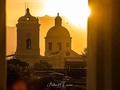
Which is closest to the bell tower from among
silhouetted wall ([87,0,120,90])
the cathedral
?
the cathedral

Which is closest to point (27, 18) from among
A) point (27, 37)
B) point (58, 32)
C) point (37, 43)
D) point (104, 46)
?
point (27, 37)

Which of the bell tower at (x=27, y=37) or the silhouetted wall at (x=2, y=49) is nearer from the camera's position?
the silhouetted wall at (x=2, y=49)

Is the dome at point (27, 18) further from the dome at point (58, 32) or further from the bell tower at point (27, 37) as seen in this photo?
the dome at point (58, 32)

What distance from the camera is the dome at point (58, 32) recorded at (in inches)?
1230

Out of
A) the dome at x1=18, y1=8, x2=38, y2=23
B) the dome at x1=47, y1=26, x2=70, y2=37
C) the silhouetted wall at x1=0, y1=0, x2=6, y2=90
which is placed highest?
the dome at x1=18, y1=8, x2=38, y2=23

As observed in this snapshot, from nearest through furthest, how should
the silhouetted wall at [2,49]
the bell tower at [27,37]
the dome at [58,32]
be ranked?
1. the silhouetted wall at [2,49]
2. the bell tower at [27,37]
3. the dome at [58,32]

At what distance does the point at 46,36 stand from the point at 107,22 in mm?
30051

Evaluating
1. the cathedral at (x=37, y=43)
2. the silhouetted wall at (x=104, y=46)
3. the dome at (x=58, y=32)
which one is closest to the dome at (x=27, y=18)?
the cathedral at (x=37, y=43)

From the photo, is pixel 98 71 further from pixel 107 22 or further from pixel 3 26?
pixel 3 26

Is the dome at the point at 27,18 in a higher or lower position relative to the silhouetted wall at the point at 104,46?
higher

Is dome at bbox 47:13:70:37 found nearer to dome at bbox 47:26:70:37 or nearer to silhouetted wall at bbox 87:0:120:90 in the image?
dome at bbox 47:26:70:37

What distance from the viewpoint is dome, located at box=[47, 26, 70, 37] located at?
31250 mm

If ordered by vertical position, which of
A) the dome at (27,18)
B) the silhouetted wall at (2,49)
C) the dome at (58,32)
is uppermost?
the dome at (27,18)

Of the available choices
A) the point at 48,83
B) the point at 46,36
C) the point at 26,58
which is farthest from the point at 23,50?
the point at 48,83
